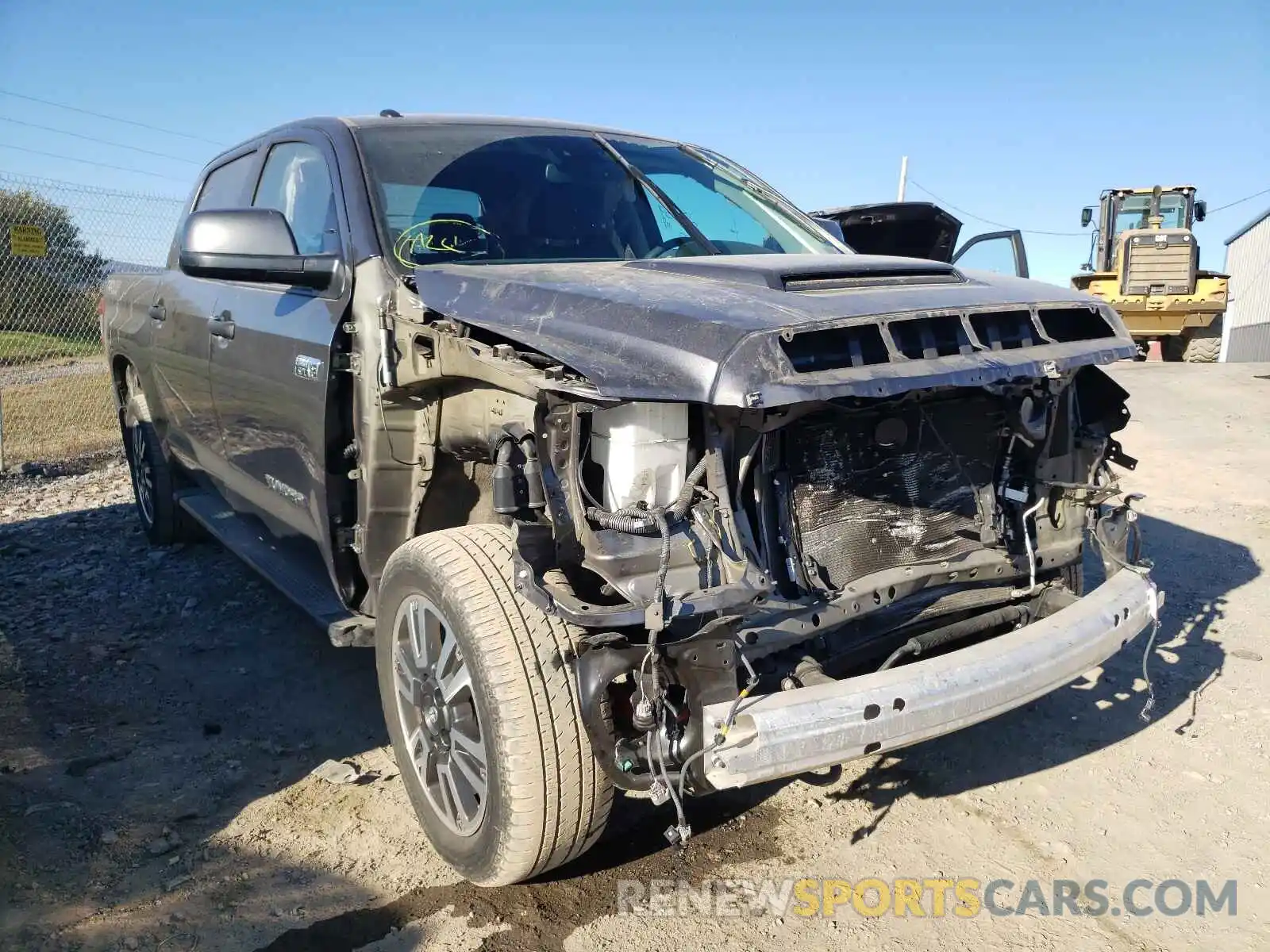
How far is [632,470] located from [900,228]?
2.64 meters

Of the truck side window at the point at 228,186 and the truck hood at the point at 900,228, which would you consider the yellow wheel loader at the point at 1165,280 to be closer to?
the truck hood at the point at 900,228

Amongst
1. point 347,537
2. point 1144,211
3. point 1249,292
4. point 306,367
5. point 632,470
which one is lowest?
point 1249,292

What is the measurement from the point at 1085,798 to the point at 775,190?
2.69 metres

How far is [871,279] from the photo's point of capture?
2.56 metres

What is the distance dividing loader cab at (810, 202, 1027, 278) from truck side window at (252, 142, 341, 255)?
6.85 ft

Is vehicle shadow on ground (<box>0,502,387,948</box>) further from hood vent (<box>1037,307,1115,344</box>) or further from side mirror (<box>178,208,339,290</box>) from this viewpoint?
hood vent (<box>1037,307,1115,344</box>)

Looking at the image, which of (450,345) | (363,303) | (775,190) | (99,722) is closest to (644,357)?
(450,345)

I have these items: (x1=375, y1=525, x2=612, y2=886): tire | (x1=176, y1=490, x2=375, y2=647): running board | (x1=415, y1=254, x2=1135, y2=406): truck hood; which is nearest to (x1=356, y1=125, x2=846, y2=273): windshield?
(x1=415, y1=254, x2=1135, y2=406): truck hood

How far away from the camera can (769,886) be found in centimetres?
255

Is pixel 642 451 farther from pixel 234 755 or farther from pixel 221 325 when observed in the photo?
pixel 221 325

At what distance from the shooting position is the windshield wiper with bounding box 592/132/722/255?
11.2 ft

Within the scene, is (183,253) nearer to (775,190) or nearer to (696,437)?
(696,437)

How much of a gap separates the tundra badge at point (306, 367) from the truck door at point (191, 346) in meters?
1.06

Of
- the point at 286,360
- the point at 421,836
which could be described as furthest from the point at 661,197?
the point at 421,836
